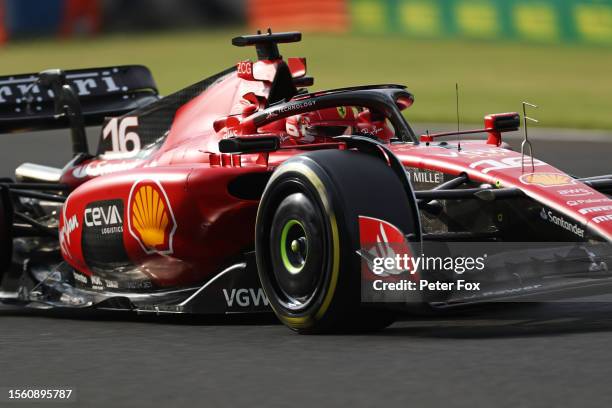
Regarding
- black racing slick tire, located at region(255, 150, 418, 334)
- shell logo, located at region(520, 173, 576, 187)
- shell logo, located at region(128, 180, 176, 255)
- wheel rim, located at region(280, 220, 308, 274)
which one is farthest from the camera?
shell logo, located at region(128, 180, 176, 255)

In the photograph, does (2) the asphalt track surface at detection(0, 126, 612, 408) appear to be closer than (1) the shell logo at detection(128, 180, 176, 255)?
Yes

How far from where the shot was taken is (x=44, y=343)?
661 cm

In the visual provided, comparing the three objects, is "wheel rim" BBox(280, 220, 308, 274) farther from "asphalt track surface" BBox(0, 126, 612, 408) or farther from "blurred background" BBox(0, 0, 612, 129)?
"blurred background" BBox(0, 0, 612, 129)

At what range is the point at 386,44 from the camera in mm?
30547

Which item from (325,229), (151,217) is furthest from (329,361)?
(151,217)

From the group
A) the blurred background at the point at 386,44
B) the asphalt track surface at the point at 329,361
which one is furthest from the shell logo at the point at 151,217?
the blurred background at the point at 386,44

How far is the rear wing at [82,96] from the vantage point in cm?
971

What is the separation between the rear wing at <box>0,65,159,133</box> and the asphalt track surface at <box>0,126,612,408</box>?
260 centimetres

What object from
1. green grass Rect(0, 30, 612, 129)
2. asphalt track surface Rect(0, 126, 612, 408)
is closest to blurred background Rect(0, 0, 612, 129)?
green grass Rect(0, 30, 612, 129)

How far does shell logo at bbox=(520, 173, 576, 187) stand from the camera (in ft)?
21.0

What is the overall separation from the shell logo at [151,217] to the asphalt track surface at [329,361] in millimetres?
423

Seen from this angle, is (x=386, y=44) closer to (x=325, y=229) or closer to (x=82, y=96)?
(x=82, y=96)

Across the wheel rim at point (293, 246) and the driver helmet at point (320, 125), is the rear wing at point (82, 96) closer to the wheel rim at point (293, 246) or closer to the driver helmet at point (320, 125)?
the driver helmet at point (320, 125)

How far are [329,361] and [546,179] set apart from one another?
5.17ft
